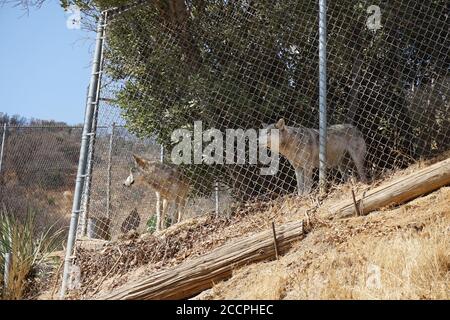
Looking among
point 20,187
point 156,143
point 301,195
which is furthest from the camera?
point 20,187

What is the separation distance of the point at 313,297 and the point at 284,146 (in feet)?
13.0

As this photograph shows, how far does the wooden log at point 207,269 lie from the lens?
534cm

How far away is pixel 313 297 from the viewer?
4168mm

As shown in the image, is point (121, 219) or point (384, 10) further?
point (121, 219)

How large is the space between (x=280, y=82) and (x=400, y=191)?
9.44 feet

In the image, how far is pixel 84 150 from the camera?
22.0ft

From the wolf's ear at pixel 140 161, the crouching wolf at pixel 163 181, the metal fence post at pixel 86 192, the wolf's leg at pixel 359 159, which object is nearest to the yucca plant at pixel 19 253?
the metal fence post at pixel 86 192

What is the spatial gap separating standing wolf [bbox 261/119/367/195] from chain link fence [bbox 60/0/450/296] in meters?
0.02

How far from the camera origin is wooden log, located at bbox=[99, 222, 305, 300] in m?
5.34

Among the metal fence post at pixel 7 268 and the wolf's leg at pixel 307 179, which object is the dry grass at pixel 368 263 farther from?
the metal fence post at pixel 7 268

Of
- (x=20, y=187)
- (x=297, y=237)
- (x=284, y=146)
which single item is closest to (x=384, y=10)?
(x=284, y=146)

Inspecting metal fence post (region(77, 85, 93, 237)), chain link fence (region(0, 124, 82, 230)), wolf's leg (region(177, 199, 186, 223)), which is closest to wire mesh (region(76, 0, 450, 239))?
metal fence post (region(77, 85, 93, 237))
